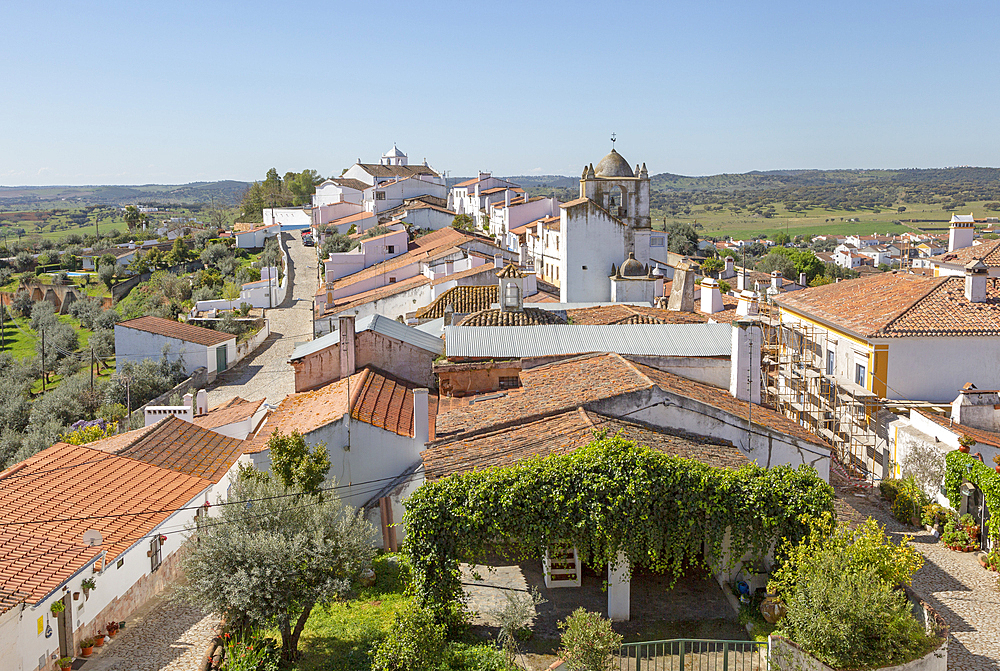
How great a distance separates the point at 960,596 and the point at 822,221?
17170 centimetres

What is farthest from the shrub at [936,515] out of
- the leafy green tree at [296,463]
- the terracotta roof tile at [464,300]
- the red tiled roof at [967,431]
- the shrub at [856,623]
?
the terracotta roof tile at [464,300]

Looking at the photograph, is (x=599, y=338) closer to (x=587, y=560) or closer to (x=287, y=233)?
(x=587, y=560)

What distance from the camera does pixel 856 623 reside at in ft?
36.7

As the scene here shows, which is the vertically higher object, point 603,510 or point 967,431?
point 603,510

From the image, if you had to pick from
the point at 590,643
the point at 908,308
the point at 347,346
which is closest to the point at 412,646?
the point at 590,643

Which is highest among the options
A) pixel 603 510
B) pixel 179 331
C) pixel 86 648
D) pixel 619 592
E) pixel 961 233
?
pixel 961 233

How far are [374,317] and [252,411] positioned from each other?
4.45m

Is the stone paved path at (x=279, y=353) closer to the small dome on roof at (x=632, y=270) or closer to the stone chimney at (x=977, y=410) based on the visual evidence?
the small dome on roof at (x=632, y=270)

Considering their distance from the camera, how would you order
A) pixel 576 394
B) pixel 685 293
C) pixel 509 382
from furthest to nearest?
1. pixel 685 293
2. pixel 509 382
3. pixel 576 394

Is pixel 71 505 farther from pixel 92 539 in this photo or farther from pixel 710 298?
pixel 710 298

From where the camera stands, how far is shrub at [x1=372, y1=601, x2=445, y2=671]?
12.1 metres

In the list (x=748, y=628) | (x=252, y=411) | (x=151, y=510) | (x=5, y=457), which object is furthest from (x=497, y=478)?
(x=5, y=457)

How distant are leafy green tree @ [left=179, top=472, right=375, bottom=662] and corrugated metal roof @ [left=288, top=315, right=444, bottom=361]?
946cm

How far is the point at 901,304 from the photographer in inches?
910
